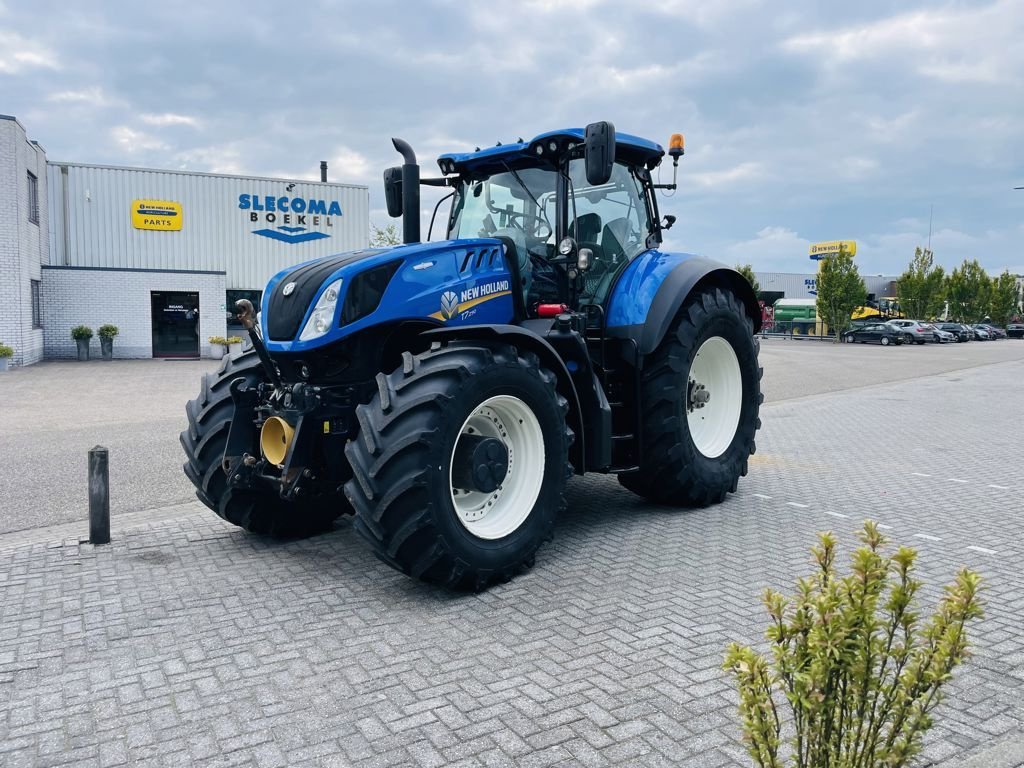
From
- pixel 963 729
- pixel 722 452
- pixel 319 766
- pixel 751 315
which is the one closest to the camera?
pixel 319 766

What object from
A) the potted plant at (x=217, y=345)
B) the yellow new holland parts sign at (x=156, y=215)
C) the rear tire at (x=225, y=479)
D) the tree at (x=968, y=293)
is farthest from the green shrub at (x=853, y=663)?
the tree at (x=968, y=293)

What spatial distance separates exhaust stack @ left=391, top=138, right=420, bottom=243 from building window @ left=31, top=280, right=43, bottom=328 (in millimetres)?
22489

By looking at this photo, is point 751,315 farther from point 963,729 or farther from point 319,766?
point 319,766

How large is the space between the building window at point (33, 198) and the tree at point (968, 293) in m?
59.8

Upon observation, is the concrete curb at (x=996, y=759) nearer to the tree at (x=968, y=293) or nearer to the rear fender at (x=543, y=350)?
the rear fender at (x=543, y=350)

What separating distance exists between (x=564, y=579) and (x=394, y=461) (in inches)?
53.7

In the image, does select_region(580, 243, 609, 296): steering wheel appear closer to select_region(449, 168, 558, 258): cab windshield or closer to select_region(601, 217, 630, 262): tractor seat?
select_region(601, 217, 630, 262): tractor seat

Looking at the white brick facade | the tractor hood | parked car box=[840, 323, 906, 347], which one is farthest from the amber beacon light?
parked car box=[840, 323, 906, 347]

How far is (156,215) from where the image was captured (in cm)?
2742

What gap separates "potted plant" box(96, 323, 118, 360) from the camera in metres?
25.7

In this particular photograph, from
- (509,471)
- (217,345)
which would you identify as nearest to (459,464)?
(509,471)

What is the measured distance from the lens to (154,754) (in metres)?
2.91

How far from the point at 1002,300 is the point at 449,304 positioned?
231ft

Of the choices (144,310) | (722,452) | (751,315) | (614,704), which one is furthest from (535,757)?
(144,310)
